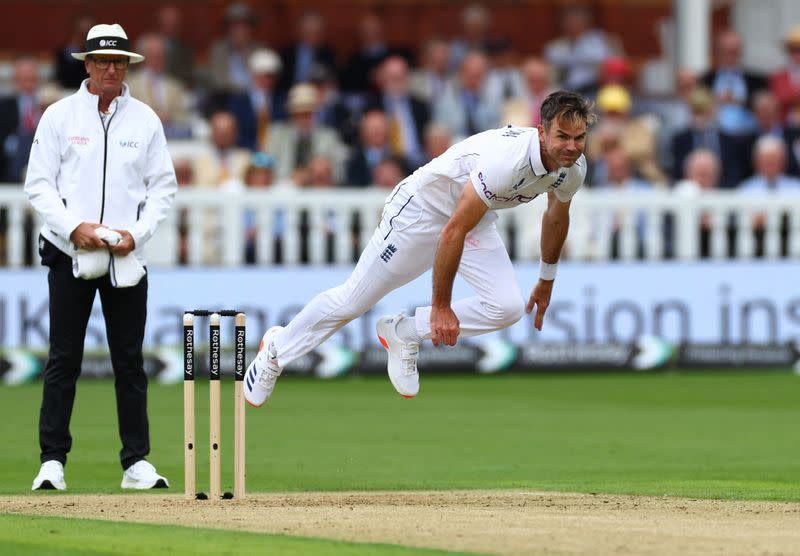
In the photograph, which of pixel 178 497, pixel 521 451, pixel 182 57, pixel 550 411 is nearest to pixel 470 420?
pixel 550 411

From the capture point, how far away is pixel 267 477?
10227mm

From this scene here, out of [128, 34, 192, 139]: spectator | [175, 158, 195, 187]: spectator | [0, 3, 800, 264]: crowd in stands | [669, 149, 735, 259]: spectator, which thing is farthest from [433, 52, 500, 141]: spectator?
[175, 158, 195, 187]: spectator

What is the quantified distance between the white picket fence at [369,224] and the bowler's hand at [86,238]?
296 inches

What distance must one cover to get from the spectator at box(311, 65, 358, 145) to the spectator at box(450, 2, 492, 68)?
191 cm

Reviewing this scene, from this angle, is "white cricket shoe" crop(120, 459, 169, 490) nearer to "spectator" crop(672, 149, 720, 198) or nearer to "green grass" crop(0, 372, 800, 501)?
"green grass" crop(0, 372, 800, 501)

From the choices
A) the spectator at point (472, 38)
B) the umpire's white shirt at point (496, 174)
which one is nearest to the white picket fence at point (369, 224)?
the spectator at point (472, 38)

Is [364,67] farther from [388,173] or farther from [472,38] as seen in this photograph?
[388,173]

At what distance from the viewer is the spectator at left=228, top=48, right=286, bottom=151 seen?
1892cm

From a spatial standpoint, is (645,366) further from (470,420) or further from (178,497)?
(178,497)

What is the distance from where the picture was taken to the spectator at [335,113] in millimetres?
19188

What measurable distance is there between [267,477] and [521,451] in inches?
82.5

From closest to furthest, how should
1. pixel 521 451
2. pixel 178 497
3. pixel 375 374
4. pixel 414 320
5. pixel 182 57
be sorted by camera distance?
pixel 178 497, pixel 414 320, pixel 521 451, pixel 375 374, pixel 182 57

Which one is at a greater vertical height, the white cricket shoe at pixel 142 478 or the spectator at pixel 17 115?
the spectator at pixel 17 115

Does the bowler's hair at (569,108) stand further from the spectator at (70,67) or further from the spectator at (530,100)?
the spectator at (70,67)
